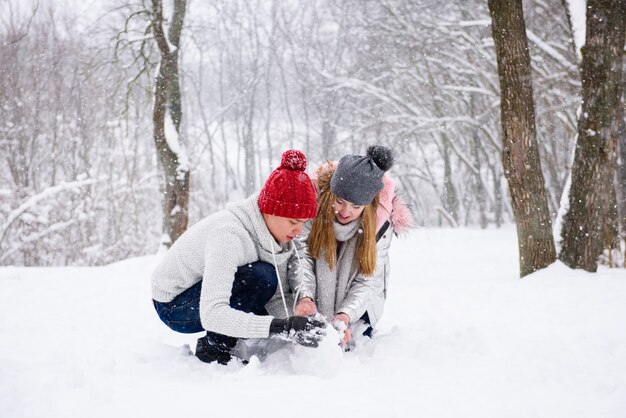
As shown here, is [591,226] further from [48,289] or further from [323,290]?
[48,289]

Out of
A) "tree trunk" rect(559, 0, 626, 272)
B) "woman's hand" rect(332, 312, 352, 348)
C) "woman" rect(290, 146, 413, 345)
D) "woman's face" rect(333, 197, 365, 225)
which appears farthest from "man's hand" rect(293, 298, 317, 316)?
"tree trunk" rect(559, 0, 626, 272)

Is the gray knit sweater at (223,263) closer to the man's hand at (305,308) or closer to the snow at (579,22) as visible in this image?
the man's hand at (305,308)

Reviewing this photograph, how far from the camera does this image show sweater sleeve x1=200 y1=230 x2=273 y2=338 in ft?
7.00

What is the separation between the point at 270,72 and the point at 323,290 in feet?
73.2

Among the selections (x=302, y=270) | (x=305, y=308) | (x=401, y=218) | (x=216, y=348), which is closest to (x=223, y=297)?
(x=216, y=348)

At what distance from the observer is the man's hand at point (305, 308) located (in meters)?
2.48

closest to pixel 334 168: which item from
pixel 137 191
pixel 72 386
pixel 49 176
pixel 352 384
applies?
pixel 352 384

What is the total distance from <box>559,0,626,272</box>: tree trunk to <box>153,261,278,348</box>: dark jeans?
11.1 ft

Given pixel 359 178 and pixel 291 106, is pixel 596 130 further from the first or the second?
pixel 291 106

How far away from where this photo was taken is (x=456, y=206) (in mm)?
17688

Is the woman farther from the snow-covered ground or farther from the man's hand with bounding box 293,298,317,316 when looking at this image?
the snow-covered ground

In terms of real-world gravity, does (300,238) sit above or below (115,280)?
above

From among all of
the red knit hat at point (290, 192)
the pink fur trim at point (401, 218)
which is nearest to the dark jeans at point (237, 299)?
the red knit hat at point (290, 192)

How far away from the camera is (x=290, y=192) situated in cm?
225
